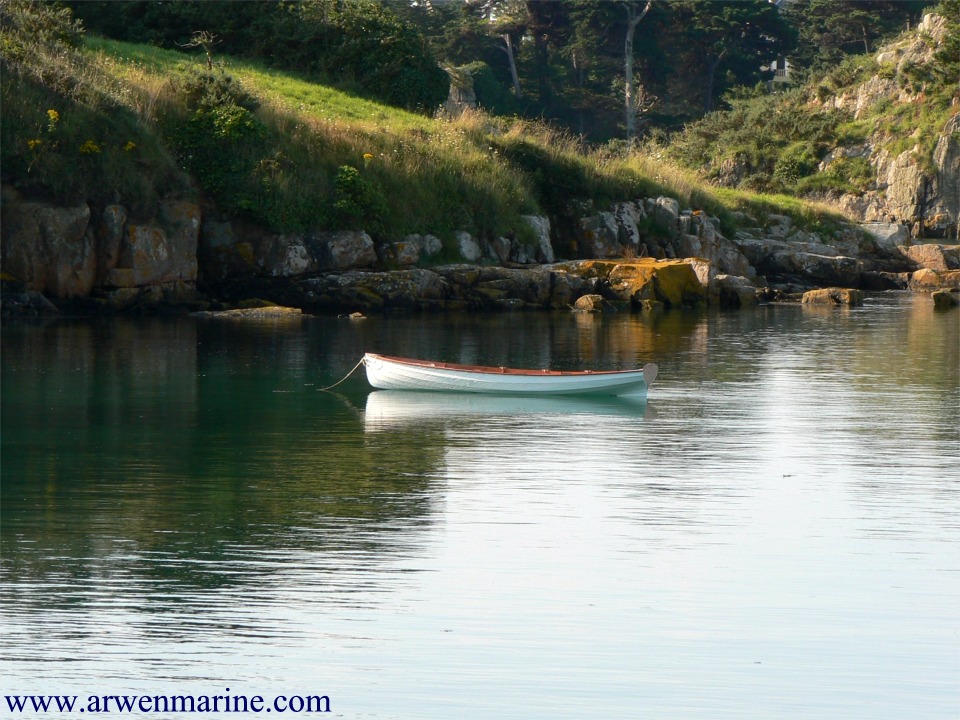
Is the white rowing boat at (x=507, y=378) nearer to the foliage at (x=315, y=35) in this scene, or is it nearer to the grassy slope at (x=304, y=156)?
the grassy slope at (x=304, y=156)

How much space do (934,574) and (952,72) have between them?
208 ft

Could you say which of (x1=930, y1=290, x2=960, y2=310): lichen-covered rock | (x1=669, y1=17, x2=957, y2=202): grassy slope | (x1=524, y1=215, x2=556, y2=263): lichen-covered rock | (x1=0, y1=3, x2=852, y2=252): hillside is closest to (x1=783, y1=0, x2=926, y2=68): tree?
(x1=669, y1=17, x2=957, y2=202): grassy slope

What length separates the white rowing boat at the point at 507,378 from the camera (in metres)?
23.7

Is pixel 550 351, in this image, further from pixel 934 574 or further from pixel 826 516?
pixel 934 574

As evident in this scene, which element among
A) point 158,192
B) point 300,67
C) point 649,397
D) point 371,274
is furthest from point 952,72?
point 649,397

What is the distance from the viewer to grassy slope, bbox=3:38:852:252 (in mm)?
40875

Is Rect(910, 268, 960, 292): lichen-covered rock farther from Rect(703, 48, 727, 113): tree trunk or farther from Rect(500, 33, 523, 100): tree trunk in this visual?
Rect(500, 33, 523, 100): tree trunk

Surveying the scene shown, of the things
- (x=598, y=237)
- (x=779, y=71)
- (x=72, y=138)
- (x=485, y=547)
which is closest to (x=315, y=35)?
(x=598, y=237)

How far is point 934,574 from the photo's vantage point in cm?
1216

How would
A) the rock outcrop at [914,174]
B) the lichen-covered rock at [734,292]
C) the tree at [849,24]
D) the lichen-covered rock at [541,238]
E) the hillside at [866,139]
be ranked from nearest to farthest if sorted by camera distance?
the lichen-covered rock at [734,292]
the lichen-covered rock at [541,238]
the rock outcrop at [914,174]
the hillside at [866,139]
the tree at [849,24]

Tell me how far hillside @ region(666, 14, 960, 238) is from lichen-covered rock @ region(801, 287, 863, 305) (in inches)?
642

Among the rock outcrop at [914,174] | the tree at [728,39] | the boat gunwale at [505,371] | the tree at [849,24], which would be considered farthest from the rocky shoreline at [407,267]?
the tree at [849,24]

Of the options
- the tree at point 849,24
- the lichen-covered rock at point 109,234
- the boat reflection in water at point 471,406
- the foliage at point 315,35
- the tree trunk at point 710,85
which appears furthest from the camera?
the tree trunk at point 710,85

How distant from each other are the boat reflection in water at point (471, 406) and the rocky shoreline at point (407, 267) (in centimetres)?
1795
